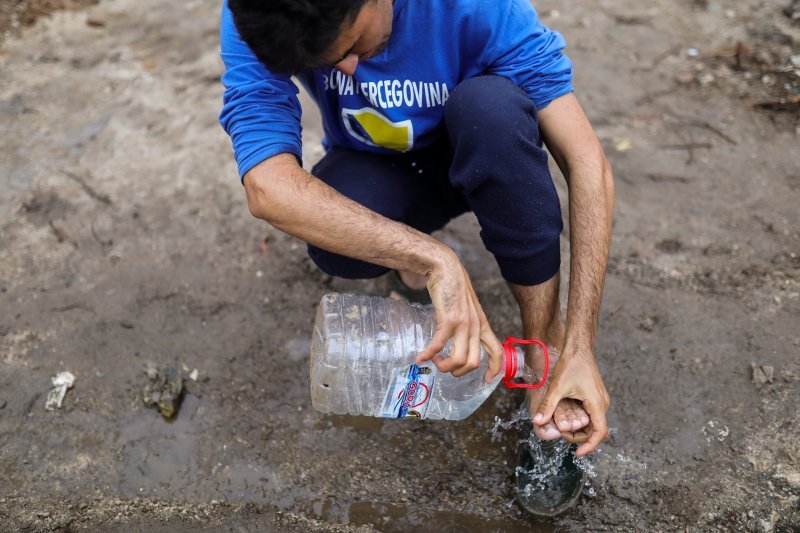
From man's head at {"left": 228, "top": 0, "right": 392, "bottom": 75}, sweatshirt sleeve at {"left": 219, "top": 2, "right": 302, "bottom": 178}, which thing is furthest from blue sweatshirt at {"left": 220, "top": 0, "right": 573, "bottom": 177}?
man's head at {"left": 228, "top": 0, "right": 392, "bottom": 75}

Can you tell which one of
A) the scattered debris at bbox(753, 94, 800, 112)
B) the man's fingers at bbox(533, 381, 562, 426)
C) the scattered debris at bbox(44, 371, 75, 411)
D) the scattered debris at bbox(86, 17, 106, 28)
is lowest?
the scattered debris at bbox(753, 94, 800, 112)

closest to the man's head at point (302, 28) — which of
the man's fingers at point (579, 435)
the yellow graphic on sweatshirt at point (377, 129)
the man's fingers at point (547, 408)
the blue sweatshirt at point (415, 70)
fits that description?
the blue sweatshirt at point (415, 70)

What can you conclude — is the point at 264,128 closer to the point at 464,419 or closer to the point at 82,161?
the point at 464,419

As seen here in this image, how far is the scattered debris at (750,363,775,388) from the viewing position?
6.77 ft

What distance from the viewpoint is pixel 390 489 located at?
1.96 metres

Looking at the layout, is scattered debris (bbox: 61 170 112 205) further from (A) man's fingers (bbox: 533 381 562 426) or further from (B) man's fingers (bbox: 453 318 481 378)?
(A) man's fingers (bbox: 533 381 562 426)

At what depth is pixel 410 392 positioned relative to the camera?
5.59ft

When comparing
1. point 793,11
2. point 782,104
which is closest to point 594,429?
point 782,104

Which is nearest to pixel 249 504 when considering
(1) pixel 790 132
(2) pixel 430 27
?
(2) pixel 430 27

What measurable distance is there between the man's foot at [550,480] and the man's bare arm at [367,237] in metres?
0.45

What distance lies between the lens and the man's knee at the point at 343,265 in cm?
192

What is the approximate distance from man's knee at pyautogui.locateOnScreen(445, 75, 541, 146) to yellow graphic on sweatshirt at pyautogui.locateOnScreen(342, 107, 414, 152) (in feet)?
0.59

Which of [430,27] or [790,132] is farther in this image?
[790,132]

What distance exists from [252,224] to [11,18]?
236 centimetres
